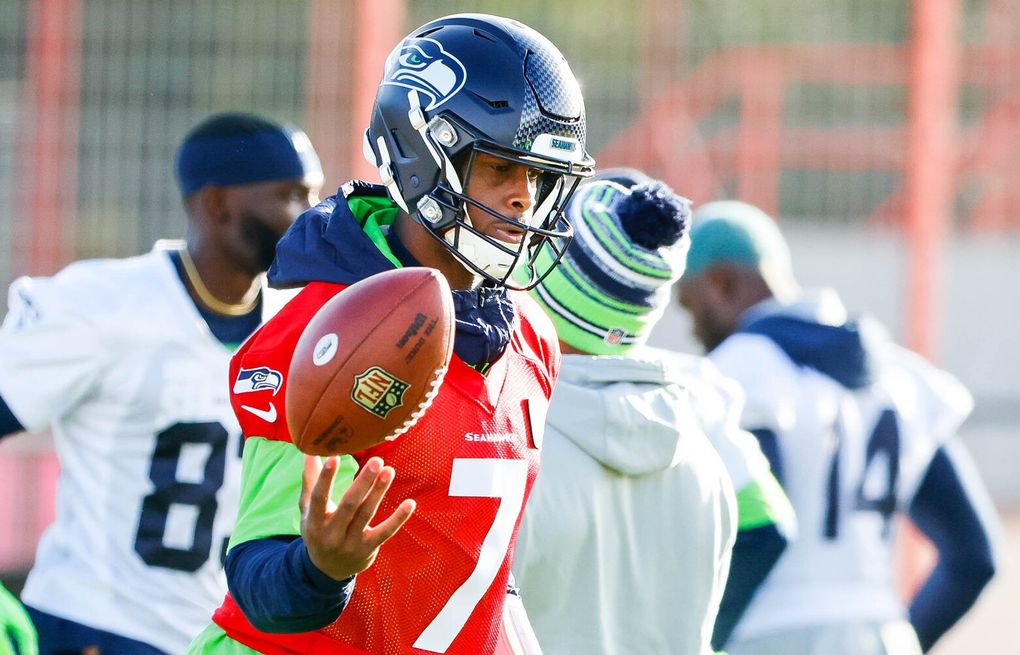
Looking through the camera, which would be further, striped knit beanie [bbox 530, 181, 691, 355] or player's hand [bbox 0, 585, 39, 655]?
player's hand [bbox 0, 585, 39, 655]

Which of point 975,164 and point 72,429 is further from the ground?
point 72,429

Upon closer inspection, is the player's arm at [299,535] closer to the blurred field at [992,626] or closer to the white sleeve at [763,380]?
the white sleeve at [763,380]

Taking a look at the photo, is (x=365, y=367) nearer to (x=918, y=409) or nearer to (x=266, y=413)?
(x=266, y=413)

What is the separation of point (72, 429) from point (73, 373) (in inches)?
7.1

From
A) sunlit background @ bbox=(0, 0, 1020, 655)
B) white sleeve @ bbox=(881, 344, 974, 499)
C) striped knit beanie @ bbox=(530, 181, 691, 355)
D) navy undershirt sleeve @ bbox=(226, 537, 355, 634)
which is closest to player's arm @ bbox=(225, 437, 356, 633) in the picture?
navy undershirt sleeve @ bbox=(226, 537, 355, 634)

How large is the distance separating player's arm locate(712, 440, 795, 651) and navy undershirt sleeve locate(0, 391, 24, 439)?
160 centimetres

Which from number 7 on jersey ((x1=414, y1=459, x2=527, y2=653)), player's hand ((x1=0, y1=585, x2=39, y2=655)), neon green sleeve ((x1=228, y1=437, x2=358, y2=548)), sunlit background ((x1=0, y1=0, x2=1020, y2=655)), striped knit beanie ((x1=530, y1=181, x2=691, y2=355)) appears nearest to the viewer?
neon green sleeve ((x1=228, y1=437, x2=358, y2=548))

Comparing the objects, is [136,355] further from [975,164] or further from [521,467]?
[975,164]

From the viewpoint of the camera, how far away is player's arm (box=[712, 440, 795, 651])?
338cm

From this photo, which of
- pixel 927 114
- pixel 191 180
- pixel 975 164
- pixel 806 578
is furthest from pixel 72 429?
pixel 975 164

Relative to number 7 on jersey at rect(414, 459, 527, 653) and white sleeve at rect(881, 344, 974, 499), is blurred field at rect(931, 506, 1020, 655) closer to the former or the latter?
white sleeve at rect(881, 344, 974, 499)

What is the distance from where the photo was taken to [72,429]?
3.97m

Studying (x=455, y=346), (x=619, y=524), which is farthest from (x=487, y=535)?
(x=619, y=524)

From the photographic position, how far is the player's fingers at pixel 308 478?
6.87 ft
